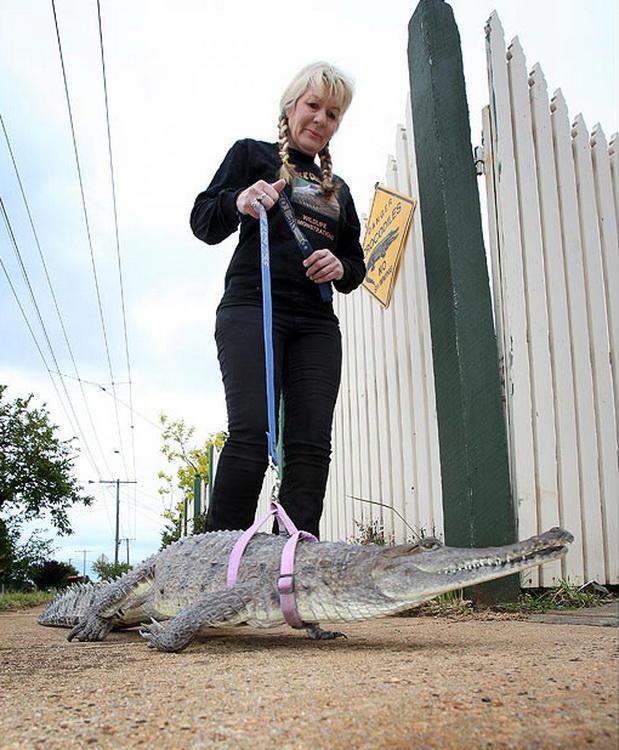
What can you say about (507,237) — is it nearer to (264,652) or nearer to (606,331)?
(606,331)

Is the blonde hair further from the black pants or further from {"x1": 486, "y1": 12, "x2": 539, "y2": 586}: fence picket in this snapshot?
{"x1": 486, "y1": 12, "x2": 539, "y2": 586}: fence picket

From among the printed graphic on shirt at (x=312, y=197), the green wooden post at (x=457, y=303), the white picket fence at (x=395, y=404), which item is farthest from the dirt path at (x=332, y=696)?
the white picket fence at (x=395, y=404)

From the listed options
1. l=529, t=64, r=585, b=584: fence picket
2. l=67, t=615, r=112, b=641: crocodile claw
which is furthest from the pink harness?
l=529, t=64, r=585, b=584: fence picket

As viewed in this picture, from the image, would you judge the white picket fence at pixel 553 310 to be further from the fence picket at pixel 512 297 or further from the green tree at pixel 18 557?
the green tree at pixel 18 557

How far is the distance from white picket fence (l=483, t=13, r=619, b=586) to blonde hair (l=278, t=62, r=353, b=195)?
1111 mm

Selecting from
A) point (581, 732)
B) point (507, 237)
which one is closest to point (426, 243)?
point (507, 237)

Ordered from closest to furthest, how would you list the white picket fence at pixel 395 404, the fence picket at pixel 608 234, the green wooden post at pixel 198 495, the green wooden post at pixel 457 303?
1. the green wooden post at pixel 457 303
2. the fence picket at pixel 608 234
3. the white picket fence at pixel 395 404
4. the green wooden post at pixel 198 495

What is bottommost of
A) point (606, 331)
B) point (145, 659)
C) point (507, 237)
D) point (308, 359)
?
point (145, 659)

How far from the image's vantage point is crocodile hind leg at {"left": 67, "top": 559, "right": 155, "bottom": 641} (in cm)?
300

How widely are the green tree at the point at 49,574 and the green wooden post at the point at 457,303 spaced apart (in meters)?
15.2

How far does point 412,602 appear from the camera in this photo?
213 cm

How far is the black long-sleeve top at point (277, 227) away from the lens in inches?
121

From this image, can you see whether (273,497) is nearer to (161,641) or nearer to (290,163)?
(161,641)

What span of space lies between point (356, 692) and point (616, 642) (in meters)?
0.94
